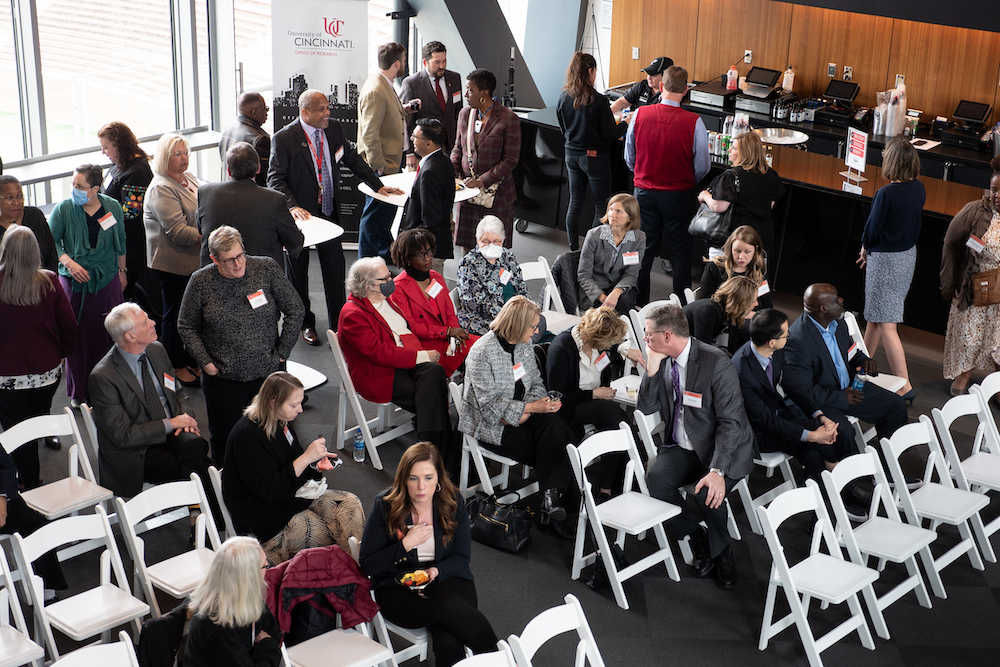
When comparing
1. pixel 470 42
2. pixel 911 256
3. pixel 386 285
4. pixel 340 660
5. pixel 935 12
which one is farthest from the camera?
pixel 470 42

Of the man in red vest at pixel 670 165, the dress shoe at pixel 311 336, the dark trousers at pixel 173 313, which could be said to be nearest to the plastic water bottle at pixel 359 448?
the dark trousers at pixel 173 313

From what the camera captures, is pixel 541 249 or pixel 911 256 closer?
pixel 911 256

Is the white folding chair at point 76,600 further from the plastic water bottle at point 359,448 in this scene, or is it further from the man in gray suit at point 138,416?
the plastic water bottle at point 359,448

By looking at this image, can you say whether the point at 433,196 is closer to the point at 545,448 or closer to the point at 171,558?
the point at 545,448

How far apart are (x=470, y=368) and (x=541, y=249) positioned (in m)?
4.32

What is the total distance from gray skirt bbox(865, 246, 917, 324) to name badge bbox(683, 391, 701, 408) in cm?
264

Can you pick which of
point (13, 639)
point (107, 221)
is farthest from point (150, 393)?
point (107, 221)

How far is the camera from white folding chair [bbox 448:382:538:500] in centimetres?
508

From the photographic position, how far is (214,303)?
16.6 feet

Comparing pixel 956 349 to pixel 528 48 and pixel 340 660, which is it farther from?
pixel 528 48

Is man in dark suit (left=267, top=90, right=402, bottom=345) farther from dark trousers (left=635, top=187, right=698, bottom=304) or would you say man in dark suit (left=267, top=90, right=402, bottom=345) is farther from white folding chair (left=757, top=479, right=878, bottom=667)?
white folding chair (left=757, top=479, right=878, bottom=667)

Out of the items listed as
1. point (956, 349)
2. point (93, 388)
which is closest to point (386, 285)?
point (93, 388)

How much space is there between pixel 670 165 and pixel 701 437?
3.09 metres

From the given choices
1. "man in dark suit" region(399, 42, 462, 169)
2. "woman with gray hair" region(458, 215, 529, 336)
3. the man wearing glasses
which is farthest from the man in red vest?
the man wearing glasses
